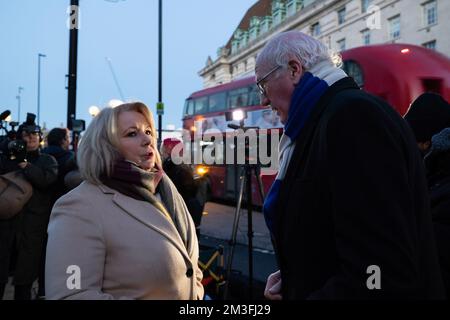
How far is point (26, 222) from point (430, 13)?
28.3 m

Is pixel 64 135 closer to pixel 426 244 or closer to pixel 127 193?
pixel 127 193

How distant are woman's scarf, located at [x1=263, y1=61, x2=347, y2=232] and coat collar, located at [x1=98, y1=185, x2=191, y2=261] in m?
0.60

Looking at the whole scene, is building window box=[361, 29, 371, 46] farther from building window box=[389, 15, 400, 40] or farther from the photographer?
the photographer

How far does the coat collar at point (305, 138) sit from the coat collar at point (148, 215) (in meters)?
0.69

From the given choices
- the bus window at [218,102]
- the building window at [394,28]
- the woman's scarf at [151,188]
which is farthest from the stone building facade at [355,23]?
the woman's scarf at [151,188]

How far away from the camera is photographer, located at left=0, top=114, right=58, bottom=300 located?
390 cm

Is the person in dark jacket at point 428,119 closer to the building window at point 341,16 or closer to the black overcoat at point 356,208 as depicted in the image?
the black overcoat at point 356,208

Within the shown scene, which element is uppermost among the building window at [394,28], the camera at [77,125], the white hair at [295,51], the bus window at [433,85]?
the building window at [394,28]

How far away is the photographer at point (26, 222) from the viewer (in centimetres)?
390

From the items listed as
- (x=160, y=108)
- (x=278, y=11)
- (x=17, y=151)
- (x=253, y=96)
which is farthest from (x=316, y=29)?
(x=17, y=151)

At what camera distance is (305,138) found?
1398 millimetres
